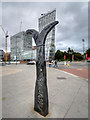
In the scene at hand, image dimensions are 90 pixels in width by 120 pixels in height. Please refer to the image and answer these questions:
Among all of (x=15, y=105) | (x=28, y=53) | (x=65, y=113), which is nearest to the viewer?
(x=65, y=113)

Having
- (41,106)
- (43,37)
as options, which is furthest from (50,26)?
(41,106)

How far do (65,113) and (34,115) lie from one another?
1.03 meters

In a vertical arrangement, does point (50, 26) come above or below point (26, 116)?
above

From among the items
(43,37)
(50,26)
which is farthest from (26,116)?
(50,26)

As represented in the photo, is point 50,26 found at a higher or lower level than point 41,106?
higher

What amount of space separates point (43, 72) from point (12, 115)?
1709 mm

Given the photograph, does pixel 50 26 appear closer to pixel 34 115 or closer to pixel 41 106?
pixel 41 106

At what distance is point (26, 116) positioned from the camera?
209cm

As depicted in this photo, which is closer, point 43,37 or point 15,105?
point 43,37

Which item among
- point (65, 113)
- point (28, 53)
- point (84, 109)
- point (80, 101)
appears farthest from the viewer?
point (28, 53)

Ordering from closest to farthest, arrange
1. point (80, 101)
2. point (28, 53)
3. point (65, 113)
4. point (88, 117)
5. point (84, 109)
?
1. point (88, 117)
2. point (65, 113)
3. point (84, 109)
4. point (80, 101)
5. point (28, 53)

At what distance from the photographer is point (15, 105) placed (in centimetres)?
262

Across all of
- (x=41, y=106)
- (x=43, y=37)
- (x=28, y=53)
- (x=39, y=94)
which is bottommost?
(x=41, y=106)

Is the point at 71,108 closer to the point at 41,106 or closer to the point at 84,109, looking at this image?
the point at 84,109
